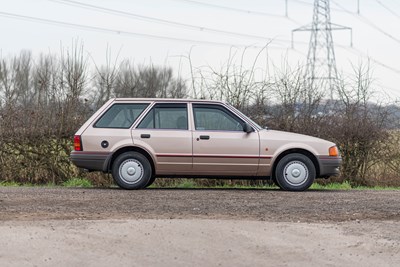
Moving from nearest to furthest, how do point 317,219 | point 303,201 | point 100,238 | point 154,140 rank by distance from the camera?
1. point 100,238
2. point 317,219
3. point 303,201
4. point 154,140

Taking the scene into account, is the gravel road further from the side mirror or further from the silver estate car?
the side mirror

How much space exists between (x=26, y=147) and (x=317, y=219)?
964 cm

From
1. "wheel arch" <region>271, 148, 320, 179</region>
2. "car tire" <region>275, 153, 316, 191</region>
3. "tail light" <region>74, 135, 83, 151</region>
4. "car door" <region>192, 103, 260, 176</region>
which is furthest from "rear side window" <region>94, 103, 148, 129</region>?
"car tire" <region>275, 153, 316, 191</region>

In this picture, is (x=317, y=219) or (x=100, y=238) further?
(x=317, y=219)

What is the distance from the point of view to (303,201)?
13.3 m

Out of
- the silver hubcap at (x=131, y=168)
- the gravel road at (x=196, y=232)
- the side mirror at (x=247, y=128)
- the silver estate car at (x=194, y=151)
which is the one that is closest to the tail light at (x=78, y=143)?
the silver estate car at (x=194, y=151)

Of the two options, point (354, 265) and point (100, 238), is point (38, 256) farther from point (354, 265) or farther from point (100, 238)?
point (354, 265)

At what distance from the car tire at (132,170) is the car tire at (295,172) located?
241cm

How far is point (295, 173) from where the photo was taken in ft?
49.9

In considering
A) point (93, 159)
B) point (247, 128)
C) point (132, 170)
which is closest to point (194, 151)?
point (247, 128)

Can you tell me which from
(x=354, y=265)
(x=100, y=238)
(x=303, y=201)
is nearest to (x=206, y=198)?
(x=303, y=201)

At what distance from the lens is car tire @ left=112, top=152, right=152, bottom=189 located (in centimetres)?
1509

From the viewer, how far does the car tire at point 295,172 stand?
15.1m

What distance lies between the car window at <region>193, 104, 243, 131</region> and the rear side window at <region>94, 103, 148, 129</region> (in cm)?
101
